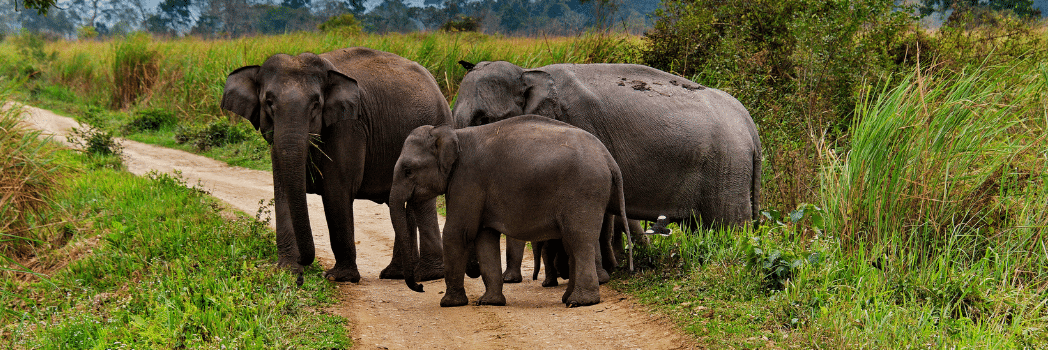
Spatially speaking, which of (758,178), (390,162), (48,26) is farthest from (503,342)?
(48,26)

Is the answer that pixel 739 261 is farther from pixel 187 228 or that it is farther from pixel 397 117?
pixel 187 228

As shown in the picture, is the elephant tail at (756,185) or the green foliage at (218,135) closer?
the elephant tail at (756,185)

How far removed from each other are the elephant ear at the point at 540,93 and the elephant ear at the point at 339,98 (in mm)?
1387

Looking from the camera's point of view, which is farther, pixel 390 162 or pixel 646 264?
pixel 390 162

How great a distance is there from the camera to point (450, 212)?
6.12m

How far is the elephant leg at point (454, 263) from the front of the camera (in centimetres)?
608

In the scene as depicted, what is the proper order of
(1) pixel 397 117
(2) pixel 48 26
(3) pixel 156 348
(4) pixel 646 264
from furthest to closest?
1. (2) pixel 48 26
2. (1) pixel 397 117
3. (4) pixel 646 264
4. (3) pixel 156 348

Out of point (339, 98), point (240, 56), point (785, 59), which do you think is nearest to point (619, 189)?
point (339, 98)

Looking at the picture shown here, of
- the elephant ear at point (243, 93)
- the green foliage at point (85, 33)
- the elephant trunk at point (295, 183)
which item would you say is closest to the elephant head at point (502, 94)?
the elephant trunk at point (295, 183)

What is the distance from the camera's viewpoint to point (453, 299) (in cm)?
620

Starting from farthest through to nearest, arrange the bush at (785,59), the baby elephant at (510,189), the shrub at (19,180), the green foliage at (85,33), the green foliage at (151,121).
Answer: the green foliage at (85,33) < the green foliage at (151,121) < the bush at (785,59) < the shrub at (19,180) < the baby elephant at (510,189)

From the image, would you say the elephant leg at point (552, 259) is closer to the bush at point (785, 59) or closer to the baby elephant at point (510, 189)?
the baby elephant at point (510, 189)

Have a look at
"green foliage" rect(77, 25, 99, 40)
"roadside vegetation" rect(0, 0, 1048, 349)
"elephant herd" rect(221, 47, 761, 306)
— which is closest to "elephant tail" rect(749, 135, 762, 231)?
"elephant herd" rect(221, 47, 761, 306)

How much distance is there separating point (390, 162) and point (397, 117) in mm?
408
